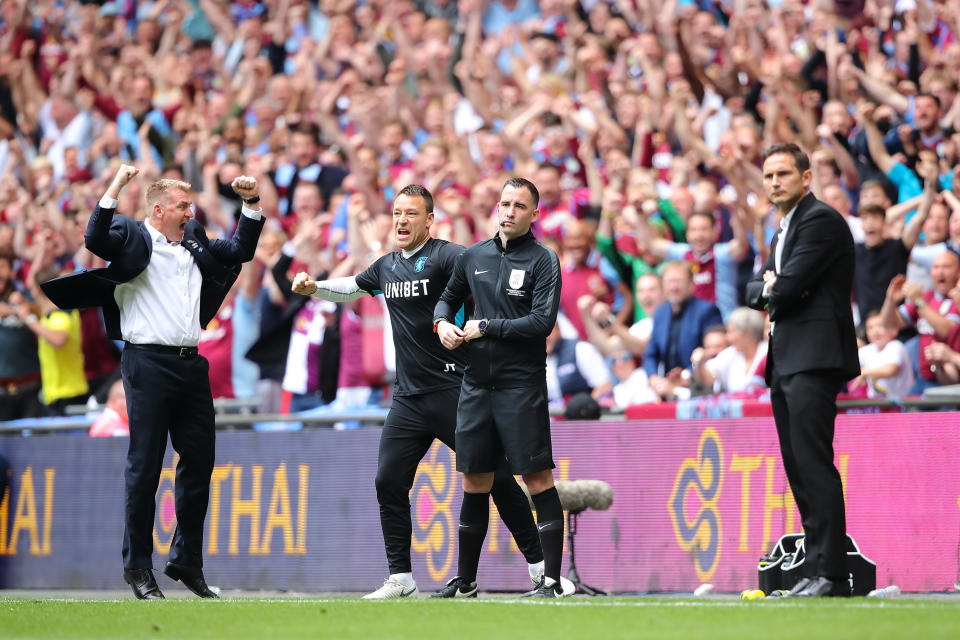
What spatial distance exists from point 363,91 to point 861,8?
569 cm

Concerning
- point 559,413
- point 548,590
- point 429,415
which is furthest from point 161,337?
point 559,413

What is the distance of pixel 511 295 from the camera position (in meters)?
8.80

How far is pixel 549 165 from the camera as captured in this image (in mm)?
14727

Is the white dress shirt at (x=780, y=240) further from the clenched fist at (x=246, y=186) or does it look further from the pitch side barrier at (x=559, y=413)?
the clenched fist at (x=246, y=186)

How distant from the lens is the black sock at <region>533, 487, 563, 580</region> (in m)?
8.66

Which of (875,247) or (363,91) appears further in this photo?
(363,91)

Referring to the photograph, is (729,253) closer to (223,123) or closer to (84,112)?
(223,123)

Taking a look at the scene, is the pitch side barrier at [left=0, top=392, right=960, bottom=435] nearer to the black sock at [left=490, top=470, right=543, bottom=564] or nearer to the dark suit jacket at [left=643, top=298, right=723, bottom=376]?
the dark suit jacket at [left=643, top=298, right=723, bottom=376]

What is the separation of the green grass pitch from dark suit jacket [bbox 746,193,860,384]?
4.21 ft

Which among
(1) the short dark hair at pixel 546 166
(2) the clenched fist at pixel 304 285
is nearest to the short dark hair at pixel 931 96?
(1) the short dark hair at pixel 546 166

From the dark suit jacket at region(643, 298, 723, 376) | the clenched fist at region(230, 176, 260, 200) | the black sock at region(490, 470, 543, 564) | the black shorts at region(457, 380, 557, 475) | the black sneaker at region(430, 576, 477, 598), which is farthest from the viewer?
the dark suit jacket at region(643, 298, 723, 376)

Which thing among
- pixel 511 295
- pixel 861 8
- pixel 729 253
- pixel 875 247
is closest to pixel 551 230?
pixel 729 253

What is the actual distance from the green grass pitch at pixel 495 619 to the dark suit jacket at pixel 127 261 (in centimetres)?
207

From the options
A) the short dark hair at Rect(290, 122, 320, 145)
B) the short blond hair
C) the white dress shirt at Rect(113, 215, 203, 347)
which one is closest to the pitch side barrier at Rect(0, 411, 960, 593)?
the white dress shirt at Rect(113, 215, 203, 347)
